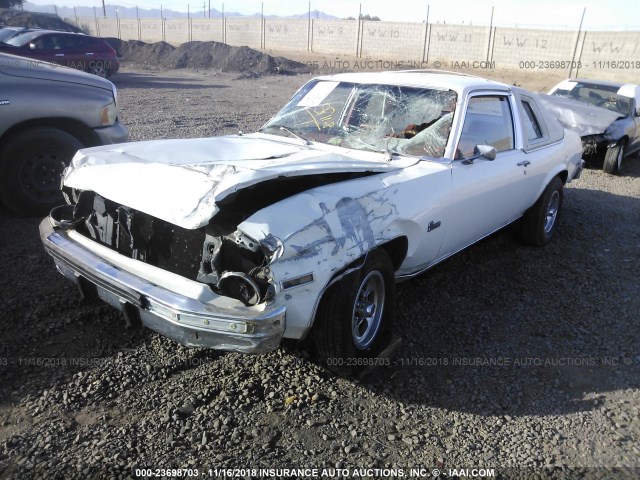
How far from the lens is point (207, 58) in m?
31.2

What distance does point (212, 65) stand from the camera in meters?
30.5

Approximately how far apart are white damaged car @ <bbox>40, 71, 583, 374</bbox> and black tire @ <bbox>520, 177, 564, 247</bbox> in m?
0.82

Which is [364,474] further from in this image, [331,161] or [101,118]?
[101,118]

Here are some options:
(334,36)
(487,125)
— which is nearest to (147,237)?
(487,125)

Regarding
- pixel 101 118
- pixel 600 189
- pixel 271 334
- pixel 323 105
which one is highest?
pixel 323 105

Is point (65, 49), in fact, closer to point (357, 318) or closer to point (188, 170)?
point (188, 170)

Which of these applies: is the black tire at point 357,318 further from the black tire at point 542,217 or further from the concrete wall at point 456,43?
the concrete wall at point 456,43

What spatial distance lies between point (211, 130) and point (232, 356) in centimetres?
748

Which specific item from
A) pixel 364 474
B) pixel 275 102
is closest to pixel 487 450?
pixel 364 474

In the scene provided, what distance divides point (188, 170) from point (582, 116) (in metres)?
8.48

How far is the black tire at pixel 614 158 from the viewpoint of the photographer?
8.91 metres

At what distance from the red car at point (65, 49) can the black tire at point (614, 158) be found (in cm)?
1403

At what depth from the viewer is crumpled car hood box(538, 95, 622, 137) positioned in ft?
29.3

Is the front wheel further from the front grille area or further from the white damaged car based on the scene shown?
the front grille area
